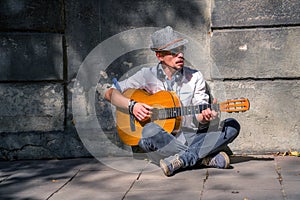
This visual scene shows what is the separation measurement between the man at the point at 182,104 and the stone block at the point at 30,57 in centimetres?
71

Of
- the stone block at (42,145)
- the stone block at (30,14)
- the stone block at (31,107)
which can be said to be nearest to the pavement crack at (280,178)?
the stone block at (42,145)

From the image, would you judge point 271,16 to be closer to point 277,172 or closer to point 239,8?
point 239,8

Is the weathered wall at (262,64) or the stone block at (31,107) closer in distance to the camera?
the weathered wall at (262,64)

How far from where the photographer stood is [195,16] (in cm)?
595

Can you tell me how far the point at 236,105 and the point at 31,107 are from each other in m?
2.22

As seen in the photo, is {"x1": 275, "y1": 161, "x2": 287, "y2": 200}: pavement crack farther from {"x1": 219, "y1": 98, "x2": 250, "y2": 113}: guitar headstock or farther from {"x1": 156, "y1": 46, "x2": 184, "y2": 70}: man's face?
{"x1": 156, "y1": 46, "x2": 184, "y2": 70}: man's face

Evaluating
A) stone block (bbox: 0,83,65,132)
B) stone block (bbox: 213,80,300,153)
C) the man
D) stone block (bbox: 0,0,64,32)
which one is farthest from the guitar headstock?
stone block (bbox: 0,0,64,32)

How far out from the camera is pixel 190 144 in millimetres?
5562

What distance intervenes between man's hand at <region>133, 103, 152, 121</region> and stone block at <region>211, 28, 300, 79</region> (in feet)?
3.02

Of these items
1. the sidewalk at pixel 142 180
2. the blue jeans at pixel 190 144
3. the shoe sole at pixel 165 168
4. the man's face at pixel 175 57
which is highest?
the man's face at pixel 175 57

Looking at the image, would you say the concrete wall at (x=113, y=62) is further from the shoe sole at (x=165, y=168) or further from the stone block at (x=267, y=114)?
the shoe sole at (x=165, y=168)

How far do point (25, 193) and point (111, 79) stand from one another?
176 cm

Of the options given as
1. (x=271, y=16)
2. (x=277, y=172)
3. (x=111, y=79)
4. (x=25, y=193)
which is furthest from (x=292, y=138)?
(x=25, y=193)

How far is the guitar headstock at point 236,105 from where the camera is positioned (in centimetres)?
500
